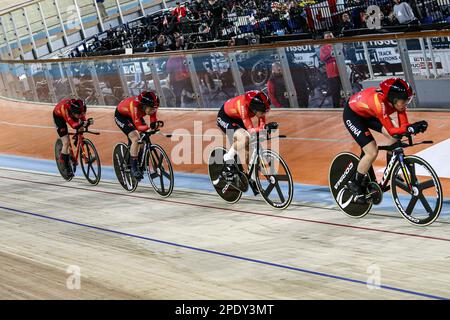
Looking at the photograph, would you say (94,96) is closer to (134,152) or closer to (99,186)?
(99,186)

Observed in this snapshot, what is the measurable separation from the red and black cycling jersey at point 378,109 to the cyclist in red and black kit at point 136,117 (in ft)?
8.86

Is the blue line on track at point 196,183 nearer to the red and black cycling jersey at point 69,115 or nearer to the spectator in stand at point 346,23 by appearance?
the red and black cycling jersey at point 69,115

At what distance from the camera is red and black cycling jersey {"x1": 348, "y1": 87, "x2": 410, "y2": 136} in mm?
6473

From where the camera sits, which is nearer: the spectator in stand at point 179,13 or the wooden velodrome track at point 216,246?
the wooden velodrome track at point 216,246

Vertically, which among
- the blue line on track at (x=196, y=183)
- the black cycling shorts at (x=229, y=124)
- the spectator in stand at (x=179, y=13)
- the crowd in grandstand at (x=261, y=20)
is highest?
the spectator in stand at (x=179, y=13)

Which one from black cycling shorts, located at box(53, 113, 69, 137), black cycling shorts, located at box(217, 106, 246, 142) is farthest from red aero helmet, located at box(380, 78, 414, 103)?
black cycling shorts, located at box(53, 113, 69, 137)

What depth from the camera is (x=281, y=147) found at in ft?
35.7

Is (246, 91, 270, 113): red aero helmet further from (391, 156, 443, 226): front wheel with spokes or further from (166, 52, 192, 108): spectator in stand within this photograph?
(166, 52, 192, 108): spectator in stand

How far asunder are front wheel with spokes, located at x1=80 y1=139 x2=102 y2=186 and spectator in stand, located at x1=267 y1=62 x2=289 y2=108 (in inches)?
123

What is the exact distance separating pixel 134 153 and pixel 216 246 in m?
2.73

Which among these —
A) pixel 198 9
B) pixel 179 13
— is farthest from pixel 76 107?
pixel 198 9

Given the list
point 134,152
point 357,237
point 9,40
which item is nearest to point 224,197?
point 134,152

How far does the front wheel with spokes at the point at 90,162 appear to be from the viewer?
1068cm

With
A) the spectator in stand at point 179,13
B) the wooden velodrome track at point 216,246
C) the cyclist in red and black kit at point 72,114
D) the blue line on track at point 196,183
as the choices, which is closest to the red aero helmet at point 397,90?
the wooden velodrome track at point 216,246
